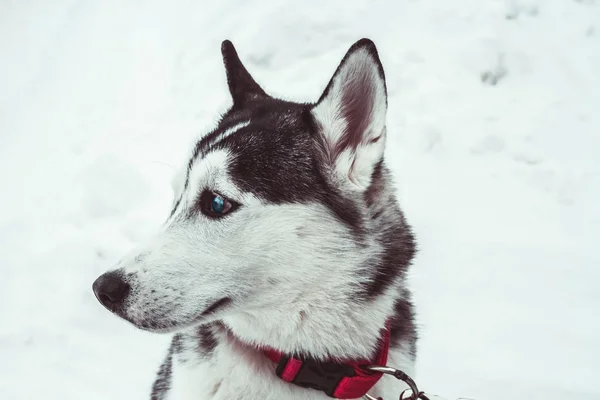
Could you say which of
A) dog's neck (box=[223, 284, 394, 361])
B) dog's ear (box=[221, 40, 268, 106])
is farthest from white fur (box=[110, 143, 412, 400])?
dog's ear (box=[221, 40, 268, 106])

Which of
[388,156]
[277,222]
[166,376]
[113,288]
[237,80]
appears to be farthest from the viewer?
[388,156]

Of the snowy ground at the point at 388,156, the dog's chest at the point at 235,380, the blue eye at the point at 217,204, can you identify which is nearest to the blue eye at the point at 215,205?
the blue eye at the point at 217,204

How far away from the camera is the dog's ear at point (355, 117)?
6.33ft

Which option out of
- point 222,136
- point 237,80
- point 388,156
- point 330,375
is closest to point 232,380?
point 330,375

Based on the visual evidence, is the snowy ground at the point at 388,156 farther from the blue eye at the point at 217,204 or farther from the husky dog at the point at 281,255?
the blue eye at the point at 217,204

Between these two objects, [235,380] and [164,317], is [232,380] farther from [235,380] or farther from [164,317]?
[164,317]

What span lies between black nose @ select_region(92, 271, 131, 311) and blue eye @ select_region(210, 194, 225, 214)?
0.42 m

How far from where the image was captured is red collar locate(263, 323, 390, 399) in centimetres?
195

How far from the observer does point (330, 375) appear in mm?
1973

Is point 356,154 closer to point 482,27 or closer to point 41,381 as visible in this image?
point 41,381

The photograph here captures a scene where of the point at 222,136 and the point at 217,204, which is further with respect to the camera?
the point at 222,136

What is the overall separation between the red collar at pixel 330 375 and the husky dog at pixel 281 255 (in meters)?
0.02

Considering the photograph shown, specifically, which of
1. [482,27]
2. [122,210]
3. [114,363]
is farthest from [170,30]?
[114,363]

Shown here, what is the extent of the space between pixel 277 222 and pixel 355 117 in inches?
20.7
